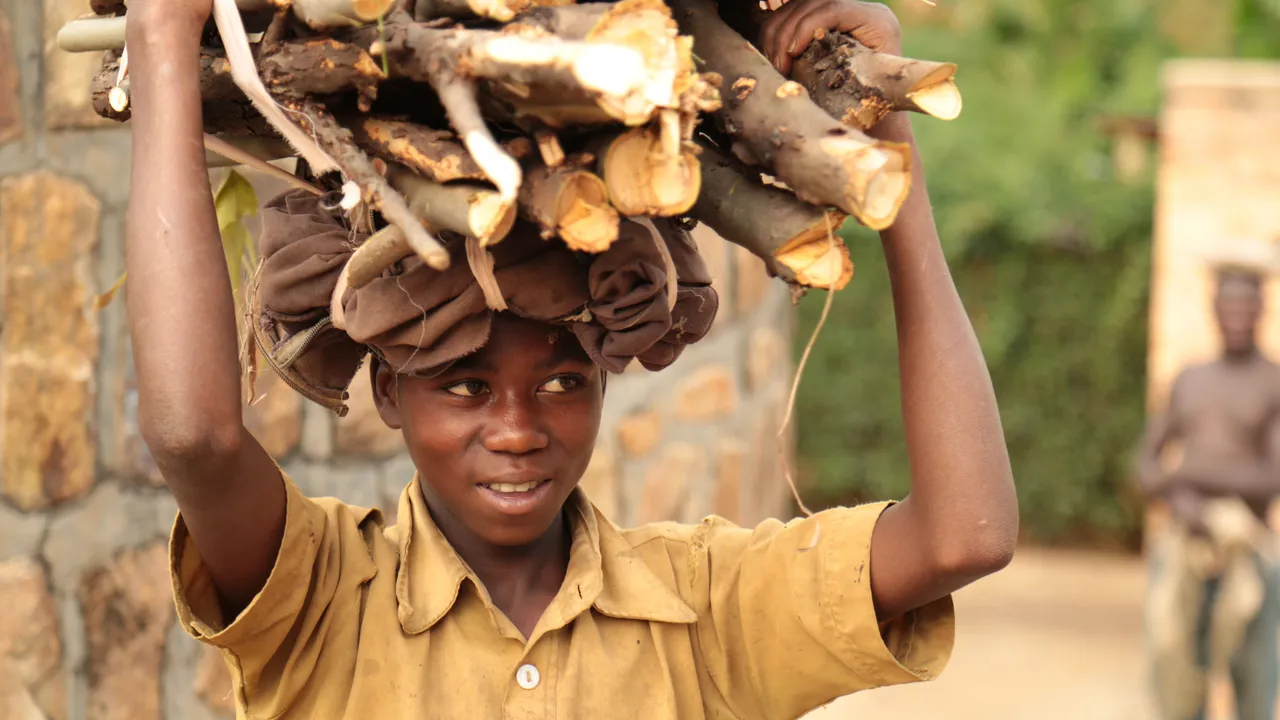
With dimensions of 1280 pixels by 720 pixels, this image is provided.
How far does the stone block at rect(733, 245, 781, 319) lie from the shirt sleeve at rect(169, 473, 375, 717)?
257 cm

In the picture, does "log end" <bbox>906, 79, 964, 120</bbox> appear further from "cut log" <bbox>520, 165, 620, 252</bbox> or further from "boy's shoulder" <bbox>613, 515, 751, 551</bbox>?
"boy's shoulder" <bbox>613, 515, 751, 551</bbox>

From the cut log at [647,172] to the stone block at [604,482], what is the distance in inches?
84.1

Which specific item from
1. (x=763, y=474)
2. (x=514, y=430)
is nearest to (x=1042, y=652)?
(x=763, y=474)

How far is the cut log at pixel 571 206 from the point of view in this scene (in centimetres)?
144

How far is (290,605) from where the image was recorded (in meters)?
1.81

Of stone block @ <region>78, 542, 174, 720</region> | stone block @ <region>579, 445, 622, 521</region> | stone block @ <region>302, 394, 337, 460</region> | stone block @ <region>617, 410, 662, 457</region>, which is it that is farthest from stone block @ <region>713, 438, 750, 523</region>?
stone block @ <region>78, 542, 174, 720</region>

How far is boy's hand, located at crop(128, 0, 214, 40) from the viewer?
63.4 inches

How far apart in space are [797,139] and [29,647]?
5.45ft

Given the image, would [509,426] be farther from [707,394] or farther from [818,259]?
[707,394]

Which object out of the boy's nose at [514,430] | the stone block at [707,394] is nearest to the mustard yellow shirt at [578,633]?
the boy's nose at [514,430]

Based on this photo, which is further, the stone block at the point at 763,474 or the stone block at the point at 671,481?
the stone block at the point at 763,474

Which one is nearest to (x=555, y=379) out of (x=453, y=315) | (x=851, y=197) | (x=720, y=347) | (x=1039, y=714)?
(x=453, y=315)

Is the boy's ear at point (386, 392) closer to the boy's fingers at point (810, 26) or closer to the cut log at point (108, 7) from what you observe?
the cut log at point (108, 7)

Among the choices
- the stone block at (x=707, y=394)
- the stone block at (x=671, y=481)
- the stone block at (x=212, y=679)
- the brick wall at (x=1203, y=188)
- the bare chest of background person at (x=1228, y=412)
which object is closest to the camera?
the stone block at (x=212, y=679)
